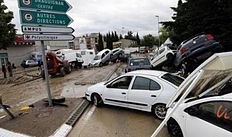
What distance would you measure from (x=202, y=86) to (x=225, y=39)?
418 inches

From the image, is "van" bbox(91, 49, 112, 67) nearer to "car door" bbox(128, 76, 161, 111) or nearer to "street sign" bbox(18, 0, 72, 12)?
"street sign" bbox(18, 0, 72, 12)

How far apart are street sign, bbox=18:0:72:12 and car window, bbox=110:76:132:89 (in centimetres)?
340

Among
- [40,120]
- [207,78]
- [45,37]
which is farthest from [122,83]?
[207,78]

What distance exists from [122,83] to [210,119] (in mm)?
4582

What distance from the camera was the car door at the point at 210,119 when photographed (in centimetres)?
388

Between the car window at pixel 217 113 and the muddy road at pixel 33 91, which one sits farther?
the muddy road at pixel 33 91

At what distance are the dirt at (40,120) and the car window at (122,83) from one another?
171 cm

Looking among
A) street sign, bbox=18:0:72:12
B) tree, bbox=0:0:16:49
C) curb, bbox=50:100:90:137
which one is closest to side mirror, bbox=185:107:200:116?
curb, bbox=50:100:90:137

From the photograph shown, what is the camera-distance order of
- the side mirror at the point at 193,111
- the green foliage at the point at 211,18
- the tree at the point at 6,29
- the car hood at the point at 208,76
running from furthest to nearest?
1. the tree at the point at 6,29
2. the green foliage at the point at 211,18
3. the car hood at the point at 208,76
4. the side mirror at the point at 193,111

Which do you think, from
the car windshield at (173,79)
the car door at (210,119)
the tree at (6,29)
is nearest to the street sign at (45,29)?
the car windshield at (173,79)

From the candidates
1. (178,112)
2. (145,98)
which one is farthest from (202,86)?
(145,98)

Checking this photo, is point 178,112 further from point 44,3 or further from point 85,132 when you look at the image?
point 44,3

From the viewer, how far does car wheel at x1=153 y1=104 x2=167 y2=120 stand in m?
7.31

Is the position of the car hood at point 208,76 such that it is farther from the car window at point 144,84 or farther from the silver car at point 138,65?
the silver car at point 138,65
